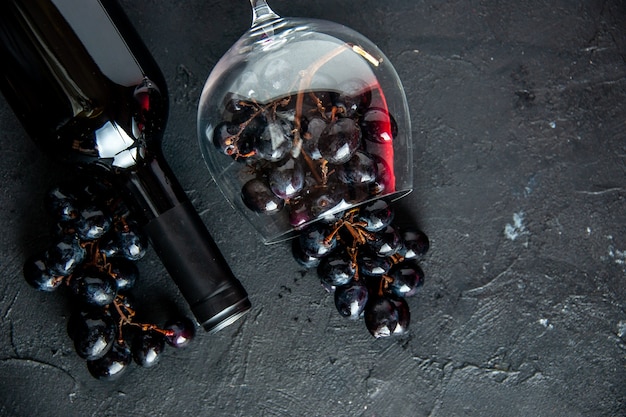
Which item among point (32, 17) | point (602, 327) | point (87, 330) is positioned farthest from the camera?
point (602, 327)

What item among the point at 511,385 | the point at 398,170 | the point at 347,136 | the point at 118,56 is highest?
the point at 118,56

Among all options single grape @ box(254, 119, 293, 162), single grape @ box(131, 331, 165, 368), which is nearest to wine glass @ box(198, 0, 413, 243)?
single grape @ box(254, 119, 293, 162)

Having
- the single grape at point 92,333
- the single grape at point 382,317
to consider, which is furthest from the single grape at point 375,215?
the single grape at point 92,333

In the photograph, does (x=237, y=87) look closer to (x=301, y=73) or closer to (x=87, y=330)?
(x=301, y=73)

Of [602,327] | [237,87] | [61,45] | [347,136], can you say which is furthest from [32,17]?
[602,327]

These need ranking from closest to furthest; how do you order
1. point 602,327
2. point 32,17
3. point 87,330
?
point 32,17 < point 87,330 < point 602,327

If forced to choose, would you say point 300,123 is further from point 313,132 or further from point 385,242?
point 385,242
